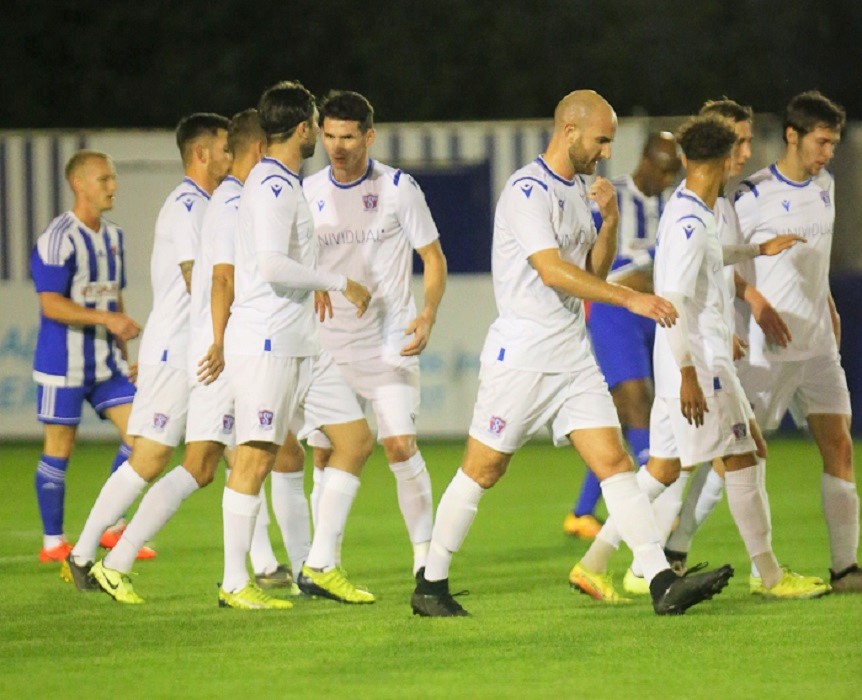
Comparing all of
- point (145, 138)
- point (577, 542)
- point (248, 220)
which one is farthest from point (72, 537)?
point (145, 138)

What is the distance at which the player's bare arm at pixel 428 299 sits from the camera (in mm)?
7852

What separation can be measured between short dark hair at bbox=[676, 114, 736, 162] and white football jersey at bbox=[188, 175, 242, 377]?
1896 mm

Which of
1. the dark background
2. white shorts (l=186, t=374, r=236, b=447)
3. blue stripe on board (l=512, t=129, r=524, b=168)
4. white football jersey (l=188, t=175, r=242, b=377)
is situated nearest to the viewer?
white football jersey (l=188, t=175, r=242, b=377)

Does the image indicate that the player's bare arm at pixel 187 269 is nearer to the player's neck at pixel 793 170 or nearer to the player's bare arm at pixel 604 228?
the player's bare arm at pixel 604 228

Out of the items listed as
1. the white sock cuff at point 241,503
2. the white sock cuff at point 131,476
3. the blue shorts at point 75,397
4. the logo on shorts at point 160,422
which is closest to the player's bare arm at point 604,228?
the white sock cuff at point 241,503

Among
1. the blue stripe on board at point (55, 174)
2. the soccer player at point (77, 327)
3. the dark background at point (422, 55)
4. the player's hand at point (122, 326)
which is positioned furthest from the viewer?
the dark background at point (422, 55)

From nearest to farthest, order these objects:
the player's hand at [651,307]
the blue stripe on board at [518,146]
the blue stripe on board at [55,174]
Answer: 1. the player's hand at [651,307]
2. the blue stripe on board at [518,146]
3. the blue stripe on board at [55,174]

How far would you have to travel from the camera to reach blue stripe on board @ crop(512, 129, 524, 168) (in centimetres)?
1642

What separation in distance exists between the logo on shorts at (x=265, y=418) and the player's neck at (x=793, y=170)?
262 cm

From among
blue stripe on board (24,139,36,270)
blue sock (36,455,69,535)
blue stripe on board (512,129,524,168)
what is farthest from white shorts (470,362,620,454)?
blue stripe on board (24,139,36,270)

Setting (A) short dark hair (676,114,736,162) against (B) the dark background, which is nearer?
(A) short dark hair (676,114,736,162)

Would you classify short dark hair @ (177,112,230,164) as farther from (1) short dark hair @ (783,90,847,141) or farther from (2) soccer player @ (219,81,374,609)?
(1) short dark hair @ (783,90,847,141)

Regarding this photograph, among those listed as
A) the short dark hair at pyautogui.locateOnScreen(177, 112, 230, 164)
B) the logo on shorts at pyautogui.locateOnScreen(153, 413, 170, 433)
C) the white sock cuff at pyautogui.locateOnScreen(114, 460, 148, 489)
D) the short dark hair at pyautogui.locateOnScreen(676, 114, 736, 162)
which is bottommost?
the white sock cuff at pyautogui.locateOnScreen(114, 460, 148, 489)

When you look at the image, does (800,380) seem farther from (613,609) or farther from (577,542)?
(577,542)
